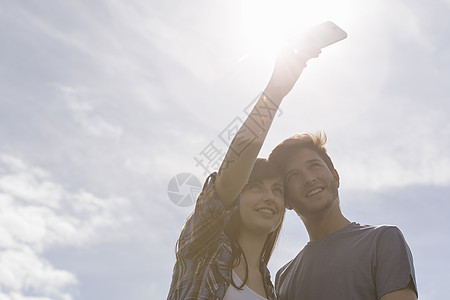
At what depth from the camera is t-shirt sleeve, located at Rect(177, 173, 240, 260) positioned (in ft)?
11.3

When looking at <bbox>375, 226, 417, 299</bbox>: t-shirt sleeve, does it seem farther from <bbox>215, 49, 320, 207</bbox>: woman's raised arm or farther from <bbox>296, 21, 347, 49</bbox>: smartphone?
<bbox>296, 21, 347, 49</bbox>: smartphone

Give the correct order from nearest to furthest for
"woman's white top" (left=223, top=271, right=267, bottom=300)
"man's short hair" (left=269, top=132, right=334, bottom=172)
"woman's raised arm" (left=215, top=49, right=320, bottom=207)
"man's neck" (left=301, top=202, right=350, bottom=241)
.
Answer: "woman's raised arm" (left=215, top=49, right=320, bottom=207) → "woman's white top" (left=223, top=271, right=267, bottom=300) → "man's neck" (left=301, top=202, right=350, bottom=241) → "man's short hair" (left=269, top=132, right=334, bottom=172)

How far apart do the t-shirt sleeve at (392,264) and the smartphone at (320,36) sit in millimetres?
2095

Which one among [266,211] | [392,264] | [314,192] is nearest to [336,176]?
[314,192]

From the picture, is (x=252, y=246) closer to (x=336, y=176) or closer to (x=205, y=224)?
(x=205, y=224)

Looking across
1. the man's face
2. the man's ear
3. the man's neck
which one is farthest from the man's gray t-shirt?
the man's ear

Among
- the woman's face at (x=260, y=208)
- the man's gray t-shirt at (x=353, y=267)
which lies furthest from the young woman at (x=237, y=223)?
the man's gray t-shirt at (x=353, y=267)

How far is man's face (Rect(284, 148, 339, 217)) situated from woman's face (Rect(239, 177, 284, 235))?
62 centimetres

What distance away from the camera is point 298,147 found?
5504mm

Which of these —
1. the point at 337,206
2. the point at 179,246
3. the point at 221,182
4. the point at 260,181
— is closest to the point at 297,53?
the point at 221,182

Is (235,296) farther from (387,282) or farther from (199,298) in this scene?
(387,282)

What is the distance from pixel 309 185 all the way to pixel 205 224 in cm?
201

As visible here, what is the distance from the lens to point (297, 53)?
3428 millimetres

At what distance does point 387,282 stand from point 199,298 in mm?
1782
